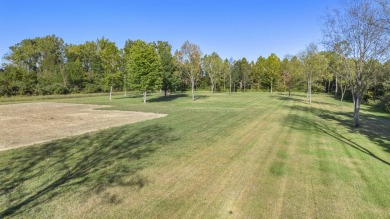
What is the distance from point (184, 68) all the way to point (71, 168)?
38.4 metres

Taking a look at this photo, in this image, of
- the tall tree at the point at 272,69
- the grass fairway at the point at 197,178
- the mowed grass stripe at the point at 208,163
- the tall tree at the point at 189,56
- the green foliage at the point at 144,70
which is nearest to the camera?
the grass fairway at the point at 197,178

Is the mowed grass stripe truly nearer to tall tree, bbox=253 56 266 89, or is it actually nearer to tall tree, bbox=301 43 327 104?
tall tree, bbox=301 43 327 104

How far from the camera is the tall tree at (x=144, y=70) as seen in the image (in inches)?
1504

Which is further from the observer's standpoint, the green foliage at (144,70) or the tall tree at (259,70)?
the tall tree at (259,70)

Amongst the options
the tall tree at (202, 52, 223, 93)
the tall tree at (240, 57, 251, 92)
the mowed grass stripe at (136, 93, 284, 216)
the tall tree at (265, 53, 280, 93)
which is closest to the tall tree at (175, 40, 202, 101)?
the tall tree at (202, 52, 223, 93)

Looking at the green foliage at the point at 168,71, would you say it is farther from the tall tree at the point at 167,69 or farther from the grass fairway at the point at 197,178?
the grass fairway at the point at 197,178

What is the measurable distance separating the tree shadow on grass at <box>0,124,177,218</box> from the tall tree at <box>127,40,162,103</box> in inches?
1009

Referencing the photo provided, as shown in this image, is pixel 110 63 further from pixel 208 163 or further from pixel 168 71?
pixel 208 163

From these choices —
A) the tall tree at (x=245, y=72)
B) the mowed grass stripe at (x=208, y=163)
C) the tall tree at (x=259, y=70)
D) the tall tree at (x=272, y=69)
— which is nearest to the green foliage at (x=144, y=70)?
the mowed grass stripe at (x=208, y=163)

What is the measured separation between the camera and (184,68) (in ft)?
150

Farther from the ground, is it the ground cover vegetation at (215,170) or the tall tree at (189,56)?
the tall tree at (189,56)

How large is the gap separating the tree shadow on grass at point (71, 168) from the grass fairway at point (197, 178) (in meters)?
0.03

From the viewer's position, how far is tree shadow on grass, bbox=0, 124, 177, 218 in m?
6.47

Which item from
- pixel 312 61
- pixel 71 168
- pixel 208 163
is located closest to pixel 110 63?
pixel 312 61
